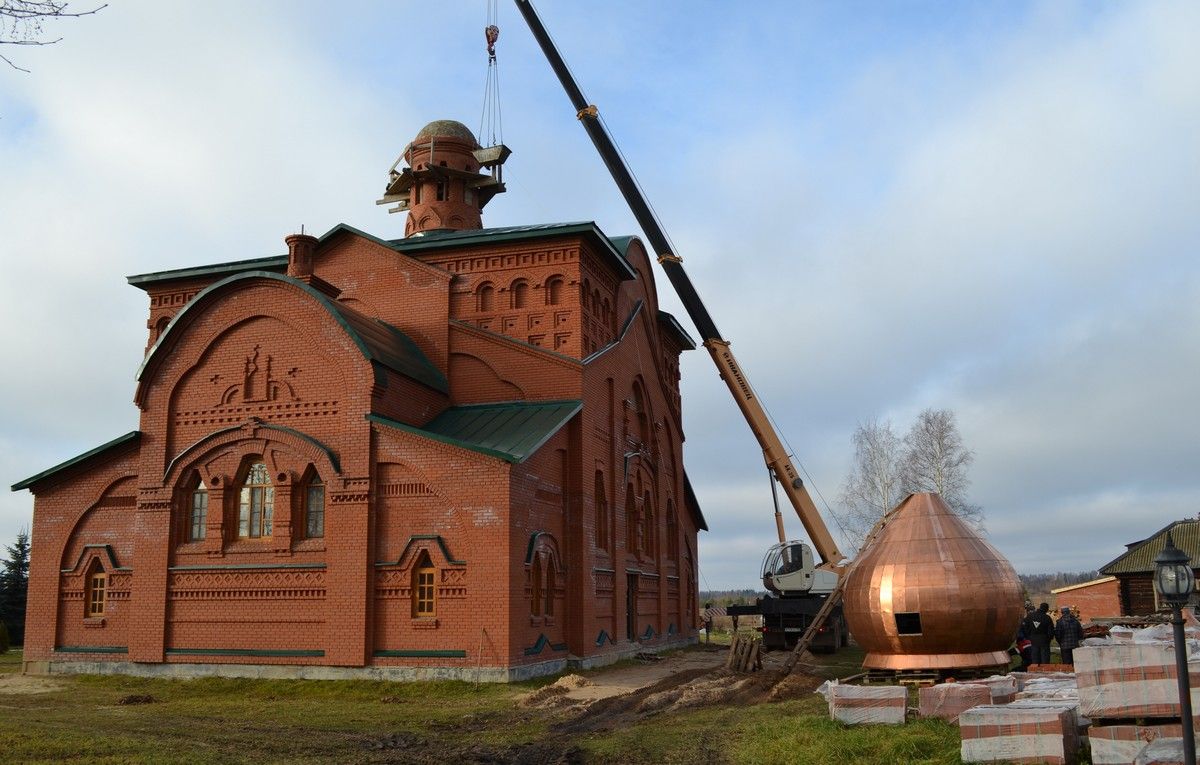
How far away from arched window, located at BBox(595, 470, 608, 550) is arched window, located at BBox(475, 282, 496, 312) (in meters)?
5.20

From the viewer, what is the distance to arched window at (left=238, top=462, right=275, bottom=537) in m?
22.0

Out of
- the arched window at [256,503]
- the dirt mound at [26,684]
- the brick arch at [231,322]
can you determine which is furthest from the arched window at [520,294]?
the dirt mound at [26,684]

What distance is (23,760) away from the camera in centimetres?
1167

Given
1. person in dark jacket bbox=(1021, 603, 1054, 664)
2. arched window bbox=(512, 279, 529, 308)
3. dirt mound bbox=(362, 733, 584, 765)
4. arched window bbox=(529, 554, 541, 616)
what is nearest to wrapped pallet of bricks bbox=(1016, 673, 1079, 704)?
dirt mound bbox=(362, 733, 584, 765)

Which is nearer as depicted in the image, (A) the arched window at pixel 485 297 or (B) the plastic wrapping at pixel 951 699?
(B) the plastic wrapping at pixel 951 699

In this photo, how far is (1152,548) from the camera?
1574 inches

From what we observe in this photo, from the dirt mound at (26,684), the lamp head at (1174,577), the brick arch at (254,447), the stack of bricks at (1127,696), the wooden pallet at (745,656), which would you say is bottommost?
the dirt mound at (26,684)

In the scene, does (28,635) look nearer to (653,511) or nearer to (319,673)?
(319,673)

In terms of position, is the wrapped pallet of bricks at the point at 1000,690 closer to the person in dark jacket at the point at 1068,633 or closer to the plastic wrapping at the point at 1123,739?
the plastic wrapping at the point at 1123,739

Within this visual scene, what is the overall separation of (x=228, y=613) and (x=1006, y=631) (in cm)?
1578

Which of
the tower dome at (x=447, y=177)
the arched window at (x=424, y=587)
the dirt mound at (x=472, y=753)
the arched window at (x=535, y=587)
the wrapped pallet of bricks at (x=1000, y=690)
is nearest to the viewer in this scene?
the wrapped pallet of bricks at (x=1000, y=690)

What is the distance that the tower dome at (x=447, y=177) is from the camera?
1270 inches

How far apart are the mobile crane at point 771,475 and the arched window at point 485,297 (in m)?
5.11

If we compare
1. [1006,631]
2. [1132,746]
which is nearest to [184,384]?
[1006,631]
